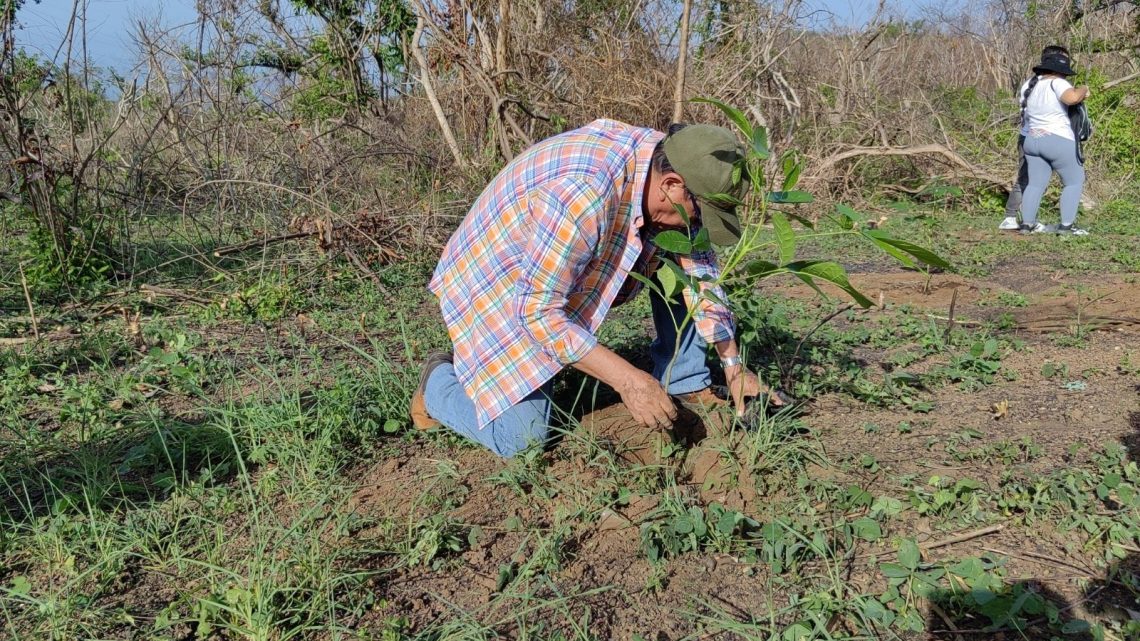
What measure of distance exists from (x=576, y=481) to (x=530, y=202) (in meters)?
0.83

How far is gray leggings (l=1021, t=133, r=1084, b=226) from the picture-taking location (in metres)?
6.71

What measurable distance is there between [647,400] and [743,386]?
1.80 feet

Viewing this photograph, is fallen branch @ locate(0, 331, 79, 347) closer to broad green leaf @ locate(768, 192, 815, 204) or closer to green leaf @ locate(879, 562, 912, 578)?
broad green leaf @ locate(768, 192, 815, 204)

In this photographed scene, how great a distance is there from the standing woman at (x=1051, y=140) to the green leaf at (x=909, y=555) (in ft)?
19.1

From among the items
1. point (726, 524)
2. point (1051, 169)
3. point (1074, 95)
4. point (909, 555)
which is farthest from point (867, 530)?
point (1051, 169)

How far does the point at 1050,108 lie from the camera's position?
21.9 ft

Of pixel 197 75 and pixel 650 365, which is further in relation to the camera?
pixel 197 75

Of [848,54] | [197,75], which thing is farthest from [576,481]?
[848,54]

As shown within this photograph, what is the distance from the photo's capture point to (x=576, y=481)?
7.80ft

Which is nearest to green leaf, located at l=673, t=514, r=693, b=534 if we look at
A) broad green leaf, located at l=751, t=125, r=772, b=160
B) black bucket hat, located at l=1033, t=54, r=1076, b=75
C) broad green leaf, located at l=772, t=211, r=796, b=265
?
broad green leaf, located at l=772, t=211, r=796, b=265

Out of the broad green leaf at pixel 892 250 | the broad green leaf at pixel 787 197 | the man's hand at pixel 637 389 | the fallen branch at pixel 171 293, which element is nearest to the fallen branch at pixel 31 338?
the fallen branch at pixel 171 293

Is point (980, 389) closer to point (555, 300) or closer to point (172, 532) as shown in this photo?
point (555, 300)

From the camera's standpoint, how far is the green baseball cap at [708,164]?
216 cm

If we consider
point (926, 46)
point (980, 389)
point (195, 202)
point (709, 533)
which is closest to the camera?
point (709, 533)
